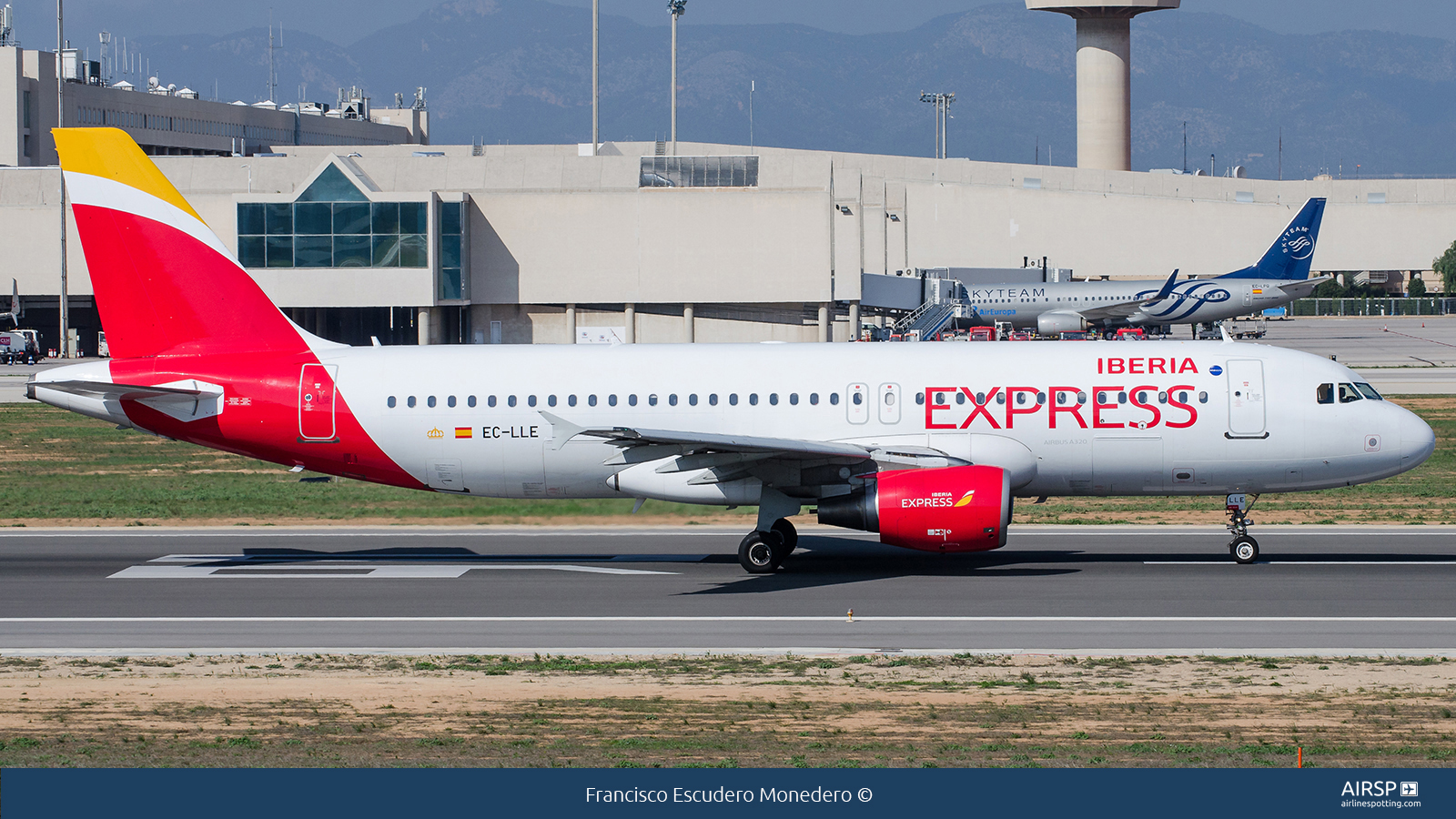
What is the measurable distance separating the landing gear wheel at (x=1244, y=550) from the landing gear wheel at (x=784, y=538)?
7.78 meters

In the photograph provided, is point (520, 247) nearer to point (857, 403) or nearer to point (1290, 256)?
Answer: point (1290, 256)

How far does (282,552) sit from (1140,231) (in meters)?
134

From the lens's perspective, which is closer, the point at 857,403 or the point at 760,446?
the point at 760,446

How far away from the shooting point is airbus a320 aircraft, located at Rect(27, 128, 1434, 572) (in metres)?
24.8

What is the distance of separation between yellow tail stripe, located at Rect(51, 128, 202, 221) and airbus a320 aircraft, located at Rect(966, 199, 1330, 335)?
76791 millimetres

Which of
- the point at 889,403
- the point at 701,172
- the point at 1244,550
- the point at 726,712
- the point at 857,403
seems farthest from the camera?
the point at 701,172

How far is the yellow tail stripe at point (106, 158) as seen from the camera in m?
25.6

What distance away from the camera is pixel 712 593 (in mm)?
23469

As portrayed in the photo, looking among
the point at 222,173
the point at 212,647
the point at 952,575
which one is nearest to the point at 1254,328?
the point at 222,173

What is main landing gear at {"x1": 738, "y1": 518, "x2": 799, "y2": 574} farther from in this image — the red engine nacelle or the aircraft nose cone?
the aircraft nose cone

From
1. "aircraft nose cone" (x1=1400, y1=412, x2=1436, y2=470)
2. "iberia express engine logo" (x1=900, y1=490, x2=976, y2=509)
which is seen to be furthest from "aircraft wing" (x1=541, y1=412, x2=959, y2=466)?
"aircraft nose cone" (x1=1400, y1=412, x2=1436, y2=470)

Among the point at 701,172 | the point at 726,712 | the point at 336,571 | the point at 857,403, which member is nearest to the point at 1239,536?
the point at 857,403

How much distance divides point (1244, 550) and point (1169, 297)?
243ft

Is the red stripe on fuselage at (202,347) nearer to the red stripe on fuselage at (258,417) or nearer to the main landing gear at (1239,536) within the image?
the red stripe on fuselage at (258,417)
